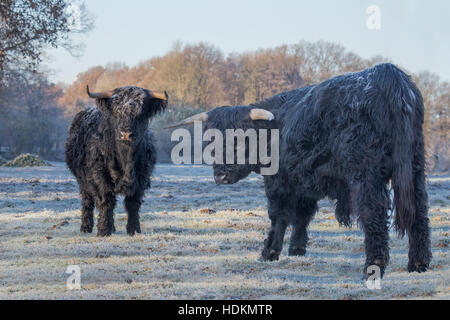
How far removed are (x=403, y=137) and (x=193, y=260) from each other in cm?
259

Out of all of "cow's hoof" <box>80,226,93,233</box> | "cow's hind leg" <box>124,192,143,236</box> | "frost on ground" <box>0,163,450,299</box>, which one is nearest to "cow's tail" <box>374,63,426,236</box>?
"frost on ground" <box>0,163,450,299</box>

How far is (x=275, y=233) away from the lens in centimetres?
625

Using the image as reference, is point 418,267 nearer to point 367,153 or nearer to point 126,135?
point 367,153

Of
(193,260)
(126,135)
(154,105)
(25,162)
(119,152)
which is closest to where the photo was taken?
(193,260)

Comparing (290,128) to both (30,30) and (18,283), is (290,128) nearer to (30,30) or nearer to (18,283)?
(18,283)

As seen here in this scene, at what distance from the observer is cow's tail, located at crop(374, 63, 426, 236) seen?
198 inches

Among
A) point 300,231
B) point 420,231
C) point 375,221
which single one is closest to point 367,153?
point 375,221

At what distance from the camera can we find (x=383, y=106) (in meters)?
5.05

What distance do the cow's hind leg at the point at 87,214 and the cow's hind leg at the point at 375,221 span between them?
4787 mm

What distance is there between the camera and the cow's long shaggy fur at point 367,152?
5.03 m

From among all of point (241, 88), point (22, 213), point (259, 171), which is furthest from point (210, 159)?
point (241, 88)

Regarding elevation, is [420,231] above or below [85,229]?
above

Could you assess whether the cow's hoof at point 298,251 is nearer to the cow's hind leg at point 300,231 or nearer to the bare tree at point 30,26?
the cow's hind leg at point 300,231

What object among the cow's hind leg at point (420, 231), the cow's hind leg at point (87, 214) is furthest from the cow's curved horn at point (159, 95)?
the cow's hind leg at point (420, 231)
